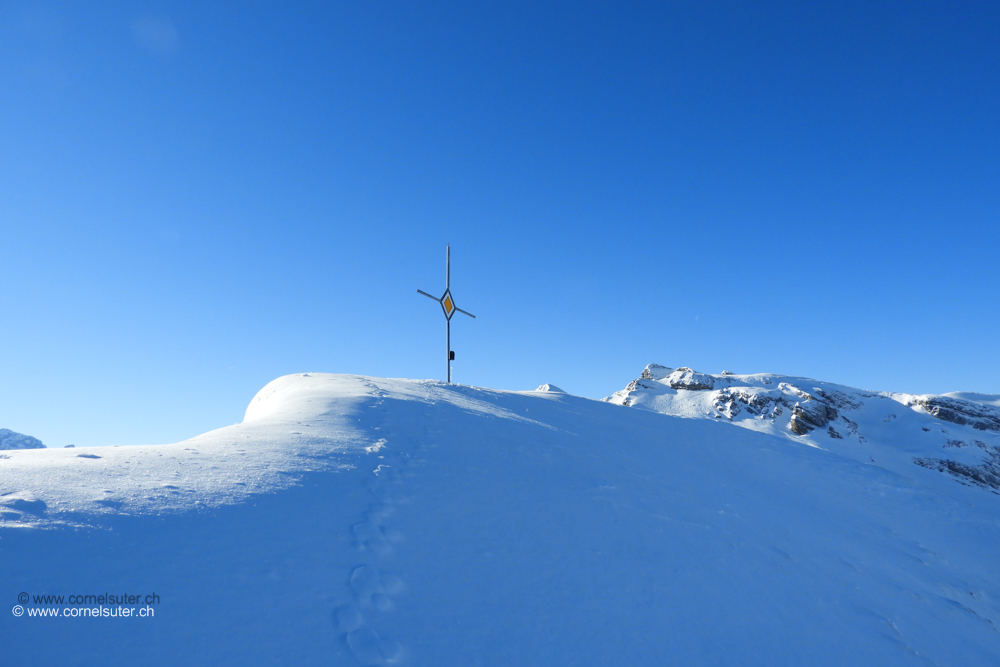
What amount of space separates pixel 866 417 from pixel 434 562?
25105mm

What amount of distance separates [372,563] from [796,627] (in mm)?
4813

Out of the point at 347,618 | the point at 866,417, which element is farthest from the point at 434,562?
the point at 866,417

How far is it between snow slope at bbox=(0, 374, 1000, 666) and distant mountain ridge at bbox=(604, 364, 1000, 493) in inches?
409

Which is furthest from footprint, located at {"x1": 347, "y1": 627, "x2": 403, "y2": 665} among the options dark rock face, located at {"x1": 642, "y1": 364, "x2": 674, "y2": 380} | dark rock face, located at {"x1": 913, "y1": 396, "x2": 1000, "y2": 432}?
dark rock face, located at {"x1": 642, "y1": 364, "x2": 674, "y2": 380}

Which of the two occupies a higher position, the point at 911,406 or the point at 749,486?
the point at 911,406

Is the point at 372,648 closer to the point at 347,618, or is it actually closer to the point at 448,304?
the point at 347,618

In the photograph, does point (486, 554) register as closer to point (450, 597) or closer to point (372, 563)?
point (450, 597)

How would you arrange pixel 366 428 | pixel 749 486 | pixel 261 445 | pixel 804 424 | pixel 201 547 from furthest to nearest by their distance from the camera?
pixel 804 424 → pixel 749 486 → pixel 366 428 → pixel 261 445 → pixel 201 547

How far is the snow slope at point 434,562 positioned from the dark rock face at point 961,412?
14.2 meters

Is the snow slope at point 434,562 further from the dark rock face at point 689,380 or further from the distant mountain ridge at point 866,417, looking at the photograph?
the dark rock face at point 689,380

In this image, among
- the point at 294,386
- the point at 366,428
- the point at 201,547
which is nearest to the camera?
the point at 201,547

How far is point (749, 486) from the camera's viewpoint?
10.8m

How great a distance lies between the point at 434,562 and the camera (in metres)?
4.50

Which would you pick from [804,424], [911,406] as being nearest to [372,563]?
[804,424]
